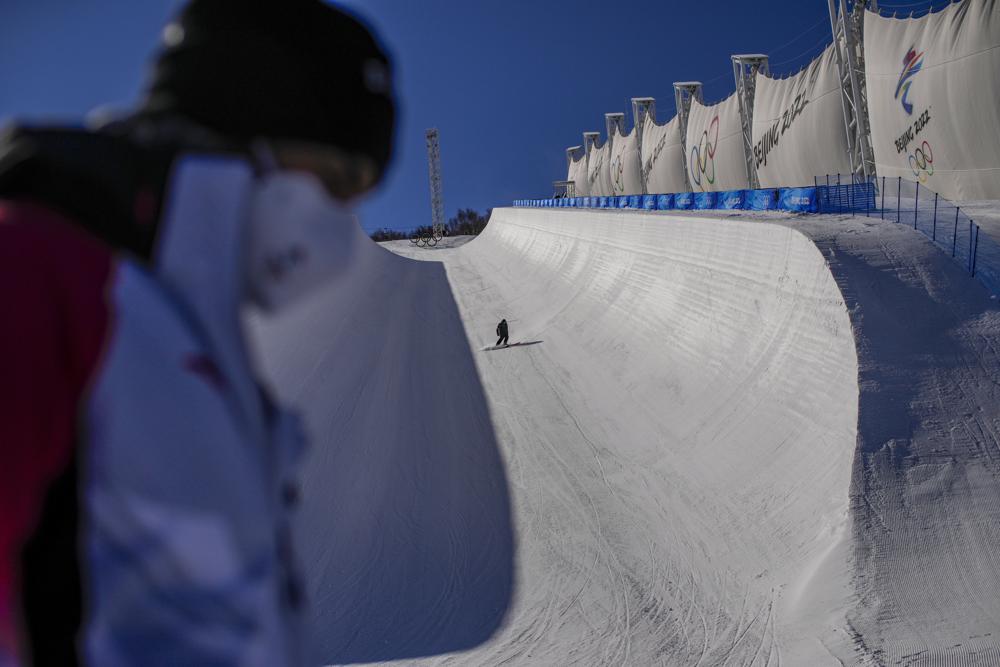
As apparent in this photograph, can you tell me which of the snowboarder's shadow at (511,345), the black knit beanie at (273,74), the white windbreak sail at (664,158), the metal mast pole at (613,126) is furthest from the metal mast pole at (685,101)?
the black knit beanie at (273,74)

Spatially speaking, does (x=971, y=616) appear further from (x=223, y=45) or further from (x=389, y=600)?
(x=223, y=45)

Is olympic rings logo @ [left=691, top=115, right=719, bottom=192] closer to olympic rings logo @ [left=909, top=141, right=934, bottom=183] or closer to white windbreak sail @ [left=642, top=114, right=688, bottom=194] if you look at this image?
white windbreak sail @ [left=642, top=114, right=688, bottom=194]

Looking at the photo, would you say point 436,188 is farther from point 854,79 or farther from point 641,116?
point 854,79

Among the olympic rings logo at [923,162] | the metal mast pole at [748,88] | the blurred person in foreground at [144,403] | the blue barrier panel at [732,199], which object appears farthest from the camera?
the metal mast pole at [748,88]

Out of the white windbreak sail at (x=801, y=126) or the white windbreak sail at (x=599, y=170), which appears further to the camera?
the white windbreak sail at (x=599, y=170)

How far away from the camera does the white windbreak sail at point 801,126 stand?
33562mm

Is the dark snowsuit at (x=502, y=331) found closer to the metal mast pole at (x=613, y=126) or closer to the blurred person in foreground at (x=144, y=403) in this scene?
the blurred person in foreground at (x=144, y=403)

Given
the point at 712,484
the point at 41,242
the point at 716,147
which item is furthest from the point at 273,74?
the point at 716,147

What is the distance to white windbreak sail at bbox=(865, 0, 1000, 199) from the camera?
23.5 m

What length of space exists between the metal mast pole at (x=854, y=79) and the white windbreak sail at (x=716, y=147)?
12.6 m

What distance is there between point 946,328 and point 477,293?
75.9 feet

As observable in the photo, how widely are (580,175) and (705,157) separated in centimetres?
4336

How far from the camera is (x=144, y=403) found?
0.66 meters

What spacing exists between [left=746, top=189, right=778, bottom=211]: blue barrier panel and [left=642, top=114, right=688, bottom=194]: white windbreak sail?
35.4m
